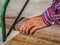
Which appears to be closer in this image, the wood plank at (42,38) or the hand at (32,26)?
the wood plank at (42,38)

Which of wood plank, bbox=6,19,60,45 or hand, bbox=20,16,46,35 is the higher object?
hand, bbox=20,16,46,35

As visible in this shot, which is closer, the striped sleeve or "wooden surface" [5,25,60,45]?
"wooden surface" [5,25,60,45]

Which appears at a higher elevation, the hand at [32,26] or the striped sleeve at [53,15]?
the striped sleeve at [53,15]

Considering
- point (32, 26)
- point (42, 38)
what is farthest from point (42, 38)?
point (32, 26)

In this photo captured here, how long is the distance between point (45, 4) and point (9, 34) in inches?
26.3

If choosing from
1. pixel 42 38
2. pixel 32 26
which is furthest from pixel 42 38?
pixel 32 26

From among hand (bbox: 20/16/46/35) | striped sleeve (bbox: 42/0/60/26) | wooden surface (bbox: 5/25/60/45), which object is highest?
striped sleeve (bbox: 42/0/60/26)

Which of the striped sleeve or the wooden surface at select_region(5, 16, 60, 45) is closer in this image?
the wooden surface at select_region(5, 16, 60, 45)

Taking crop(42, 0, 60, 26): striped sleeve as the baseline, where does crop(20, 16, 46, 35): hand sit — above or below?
below

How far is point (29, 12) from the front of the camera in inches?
81.7

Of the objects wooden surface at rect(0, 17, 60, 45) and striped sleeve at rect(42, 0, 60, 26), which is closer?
wooden surface at rect(0, 17, 60, 45)

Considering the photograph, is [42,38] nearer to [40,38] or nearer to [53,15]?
[40,38]

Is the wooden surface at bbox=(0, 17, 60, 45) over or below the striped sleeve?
below

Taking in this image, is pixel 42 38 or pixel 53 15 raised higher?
pixel 53 15
